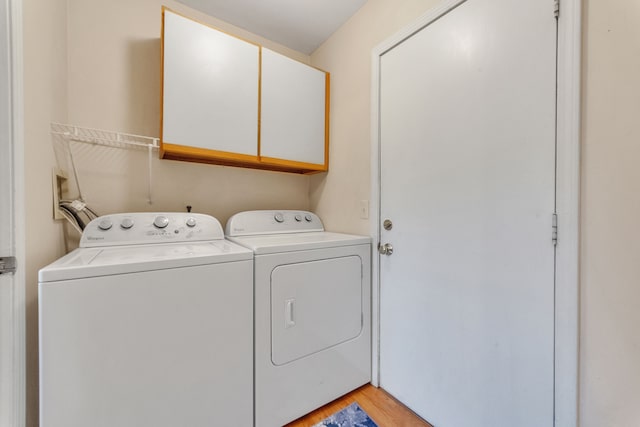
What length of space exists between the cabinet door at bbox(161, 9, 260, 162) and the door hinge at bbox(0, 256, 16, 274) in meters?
0.80

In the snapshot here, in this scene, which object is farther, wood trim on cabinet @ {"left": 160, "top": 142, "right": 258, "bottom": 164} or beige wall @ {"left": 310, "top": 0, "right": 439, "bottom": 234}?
beige wall @ {"left": 310, "top": 0, "right": 439, "bottom": 234}

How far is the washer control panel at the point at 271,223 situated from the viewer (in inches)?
66.3

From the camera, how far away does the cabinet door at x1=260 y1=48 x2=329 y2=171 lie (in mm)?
1671

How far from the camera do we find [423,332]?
130cm

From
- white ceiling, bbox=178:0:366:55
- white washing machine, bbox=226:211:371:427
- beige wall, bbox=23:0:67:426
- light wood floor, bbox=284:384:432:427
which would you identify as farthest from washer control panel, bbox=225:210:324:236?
white ceiling, bbox=178:0:366:55

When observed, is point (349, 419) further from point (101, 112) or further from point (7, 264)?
point (101, 112)

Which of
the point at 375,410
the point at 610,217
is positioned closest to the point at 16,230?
the point at 375,410

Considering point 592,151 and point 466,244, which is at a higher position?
point 592,151

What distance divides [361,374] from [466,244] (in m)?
1.05

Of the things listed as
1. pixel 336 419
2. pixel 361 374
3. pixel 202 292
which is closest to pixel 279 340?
pixel 202 292

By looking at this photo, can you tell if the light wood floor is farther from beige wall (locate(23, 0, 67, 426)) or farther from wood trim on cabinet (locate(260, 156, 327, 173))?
wood trim on cabinet (locate(260, 156, 327, 173))

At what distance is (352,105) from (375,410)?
1.97 m

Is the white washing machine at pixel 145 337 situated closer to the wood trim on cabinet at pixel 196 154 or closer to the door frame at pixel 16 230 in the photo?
the door frame at pixel 16 230

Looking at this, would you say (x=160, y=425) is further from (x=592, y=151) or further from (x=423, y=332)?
(x=592, y=151)
